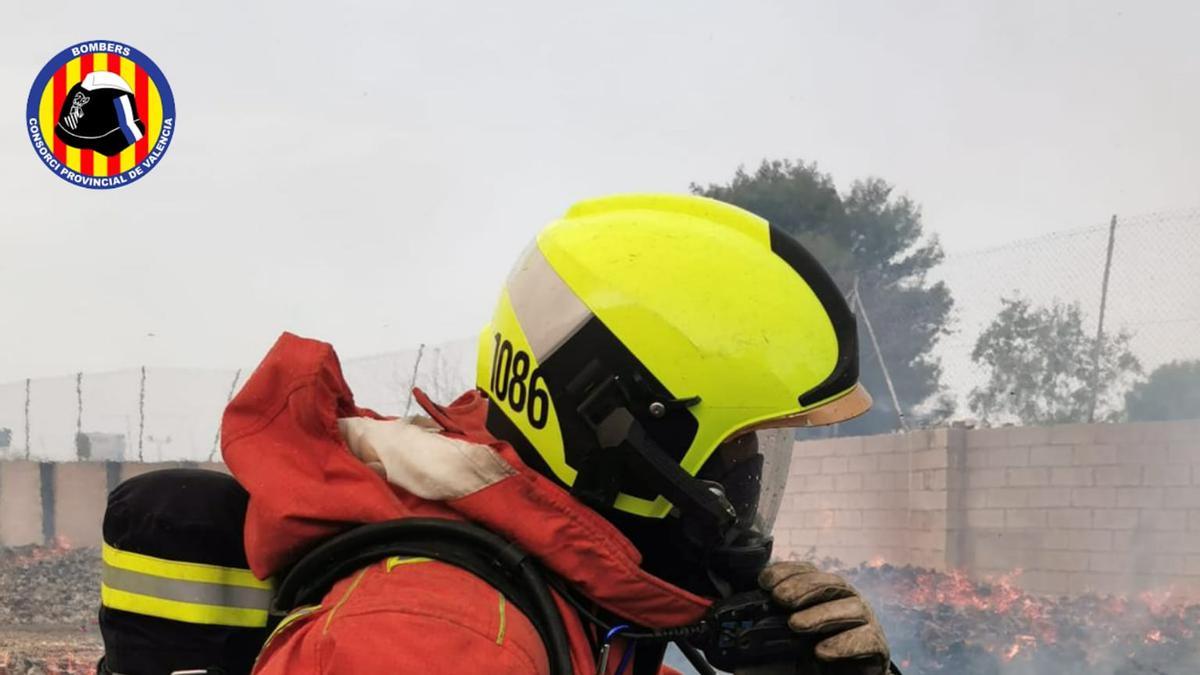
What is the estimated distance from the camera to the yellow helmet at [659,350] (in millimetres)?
1571

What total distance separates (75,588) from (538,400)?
10.9 metres

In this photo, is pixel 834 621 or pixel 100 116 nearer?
pixel 834 621

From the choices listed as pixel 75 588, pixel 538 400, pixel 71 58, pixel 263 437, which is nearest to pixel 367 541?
pixel 263 437

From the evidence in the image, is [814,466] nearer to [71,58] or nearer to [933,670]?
[933,670]

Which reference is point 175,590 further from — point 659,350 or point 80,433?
point 80,433

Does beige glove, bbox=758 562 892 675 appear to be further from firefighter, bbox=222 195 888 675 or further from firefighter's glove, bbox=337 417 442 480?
firefighter's glove, bbox=337 417 442 480

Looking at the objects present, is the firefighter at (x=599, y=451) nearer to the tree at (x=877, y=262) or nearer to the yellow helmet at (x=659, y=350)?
the yellow helmet at (x=659, y=350)

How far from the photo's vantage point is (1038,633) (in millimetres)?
8852

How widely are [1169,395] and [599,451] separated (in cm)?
822

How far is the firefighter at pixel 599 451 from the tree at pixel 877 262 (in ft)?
15.9

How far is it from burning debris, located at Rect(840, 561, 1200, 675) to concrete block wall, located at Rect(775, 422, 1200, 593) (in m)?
0.14

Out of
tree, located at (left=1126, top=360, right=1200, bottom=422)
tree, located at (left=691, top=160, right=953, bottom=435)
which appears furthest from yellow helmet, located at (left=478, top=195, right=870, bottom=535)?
tree, located at (left=1126, top=360, right=1200, bottom=422)

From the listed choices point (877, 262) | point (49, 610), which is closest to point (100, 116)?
point (49, 610)

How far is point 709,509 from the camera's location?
156cm
